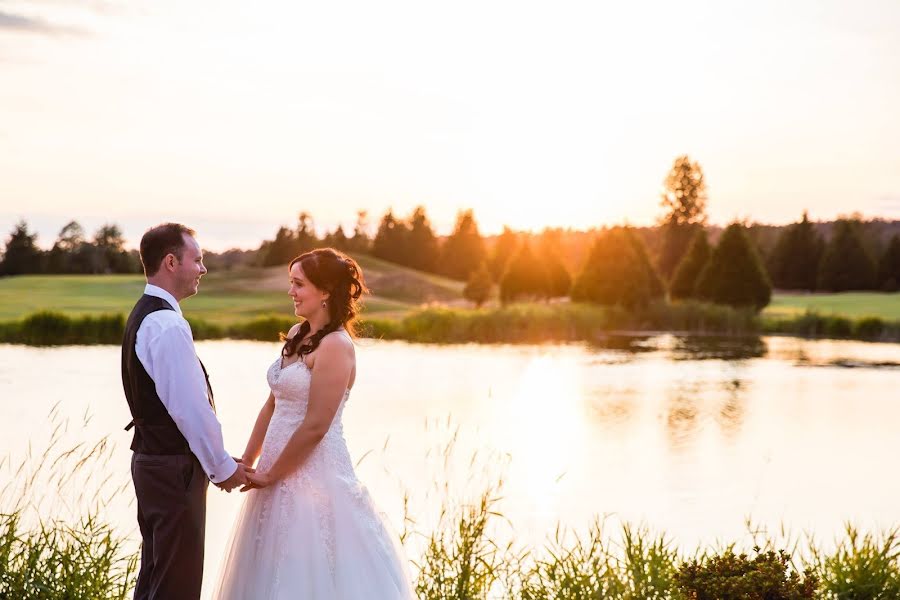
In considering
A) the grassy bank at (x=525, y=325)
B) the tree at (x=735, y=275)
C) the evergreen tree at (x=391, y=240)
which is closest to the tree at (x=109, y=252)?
the evergreen tree at (x=391, y=240)

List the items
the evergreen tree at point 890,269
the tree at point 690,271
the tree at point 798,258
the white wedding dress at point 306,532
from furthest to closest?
the tree at point 798,258 < the evergreen tree at point 890,269 < the tree at point 690,271 < the white wedding dress at point 306,532

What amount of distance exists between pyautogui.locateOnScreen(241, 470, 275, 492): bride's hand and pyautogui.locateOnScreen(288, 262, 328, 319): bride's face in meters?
0.63

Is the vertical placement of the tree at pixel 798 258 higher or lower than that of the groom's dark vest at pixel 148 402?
higher

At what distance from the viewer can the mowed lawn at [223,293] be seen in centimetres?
3722

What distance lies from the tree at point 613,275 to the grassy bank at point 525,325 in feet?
1.37

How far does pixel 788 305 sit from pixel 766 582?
38.4m

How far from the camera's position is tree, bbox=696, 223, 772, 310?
32281 mm

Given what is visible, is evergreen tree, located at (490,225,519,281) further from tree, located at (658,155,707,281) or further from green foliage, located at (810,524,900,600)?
green foliage, located at (810,524,900,600)

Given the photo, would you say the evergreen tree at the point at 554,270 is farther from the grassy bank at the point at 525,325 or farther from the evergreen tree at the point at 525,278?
the grassy bank at the point at 525,325

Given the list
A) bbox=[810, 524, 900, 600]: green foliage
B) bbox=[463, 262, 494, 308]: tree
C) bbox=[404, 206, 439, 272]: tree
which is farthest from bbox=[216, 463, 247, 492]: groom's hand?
bbox=[404, 206, 439, 272]: tree

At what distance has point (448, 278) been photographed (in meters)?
58.2

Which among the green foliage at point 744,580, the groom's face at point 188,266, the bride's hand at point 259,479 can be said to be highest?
the groom's face at point 188,266

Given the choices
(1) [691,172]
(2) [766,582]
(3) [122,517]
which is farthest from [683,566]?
(1) [691,172]

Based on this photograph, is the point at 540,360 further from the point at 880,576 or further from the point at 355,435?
the point at 880,576
